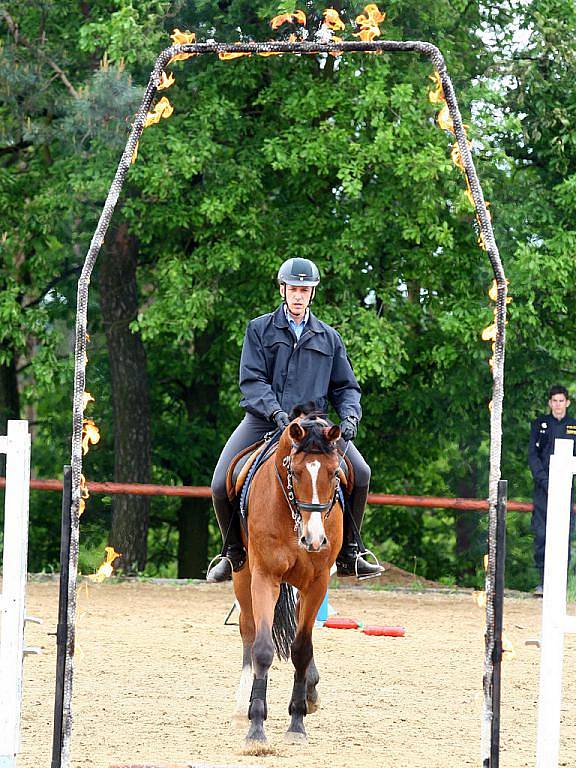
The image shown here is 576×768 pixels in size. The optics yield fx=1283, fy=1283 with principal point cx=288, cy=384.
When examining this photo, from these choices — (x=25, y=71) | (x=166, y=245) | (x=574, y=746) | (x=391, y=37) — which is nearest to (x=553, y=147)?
(x=391, y=37)

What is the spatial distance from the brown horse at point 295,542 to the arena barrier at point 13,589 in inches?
50.4

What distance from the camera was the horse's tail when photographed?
702 centimetres

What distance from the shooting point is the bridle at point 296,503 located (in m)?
5.73

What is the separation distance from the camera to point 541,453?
1259 centimetres

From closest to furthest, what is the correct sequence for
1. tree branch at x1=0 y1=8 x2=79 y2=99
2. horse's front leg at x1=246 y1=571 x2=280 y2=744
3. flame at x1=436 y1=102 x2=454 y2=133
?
flame at x1=436 y1=102 x2=454 y2=133 → horse's front leg at x1=246 y1=571 x2=280 y2=744 → tree branch at x1=0 y1=8 x2=79 y2=99

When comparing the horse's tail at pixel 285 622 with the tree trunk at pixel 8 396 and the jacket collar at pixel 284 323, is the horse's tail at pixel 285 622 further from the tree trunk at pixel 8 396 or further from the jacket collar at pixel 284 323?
the tree trunk at pixel 8 396

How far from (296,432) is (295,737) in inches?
60.7

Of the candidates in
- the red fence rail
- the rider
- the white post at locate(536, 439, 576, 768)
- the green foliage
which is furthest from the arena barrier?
the green foliage

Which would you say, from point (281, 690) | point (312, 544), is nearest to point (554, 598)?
point (312, 544)

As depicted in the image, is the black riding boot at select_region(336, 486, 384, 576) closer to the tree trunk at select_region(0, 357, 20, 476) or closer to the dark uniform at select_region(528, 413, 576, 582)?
the dark uniform at select_region(528, 413, 576, 582)

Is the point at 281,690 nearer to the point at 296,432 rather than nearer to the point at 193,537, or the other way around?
the point at 296,432

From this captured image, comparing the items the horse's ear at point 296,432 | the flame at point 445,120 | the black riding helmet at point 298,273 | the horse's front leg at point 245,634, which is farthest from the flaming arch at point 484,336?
the horse's front leg at point 245,634

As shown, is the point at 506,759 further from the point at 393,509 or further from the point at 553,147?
the point at 393,509

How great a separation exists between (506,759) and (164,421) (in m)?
12.0
